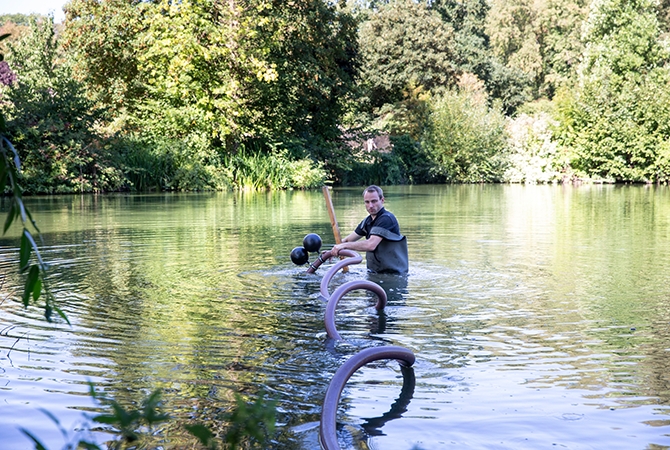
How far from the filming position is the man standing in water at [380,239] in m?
9.10

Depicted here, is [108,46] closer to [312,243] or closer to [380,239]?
[312,243]

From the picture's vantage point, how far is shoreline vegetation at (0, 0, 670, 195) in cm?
2788

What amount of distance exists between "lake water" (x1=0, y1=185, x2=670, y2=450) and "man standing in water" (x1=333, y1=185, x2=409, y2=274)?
23 centimetres

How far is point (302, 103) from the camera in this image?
34.8 metres

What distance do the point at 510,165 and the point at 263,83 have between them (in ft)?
59.8

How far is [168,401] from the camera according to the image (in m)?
4.38

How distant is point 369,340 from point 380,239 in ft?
10.0

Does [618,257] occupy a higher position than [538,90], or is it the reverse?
[538,90]

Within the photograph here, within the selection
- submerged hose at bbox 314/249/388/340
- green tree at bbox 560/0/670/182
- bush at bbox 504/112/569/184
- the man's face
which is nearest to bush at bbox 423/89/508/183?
bush at bbox 504/112/569/184

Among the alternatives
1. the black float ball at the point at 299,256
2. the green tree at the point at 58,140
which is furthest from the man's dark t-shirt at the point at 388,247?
the green tree at the point at 58,140

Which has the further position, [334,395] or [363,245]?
[363,245]

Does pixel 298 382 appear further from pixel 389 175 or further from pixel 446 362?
pixel 389 175

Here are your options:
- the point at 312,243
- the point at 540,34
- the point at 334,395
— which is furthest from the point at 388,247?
the point at 540,34

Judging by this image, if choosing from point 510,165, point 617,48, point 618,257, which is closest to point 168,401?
point 618,257
